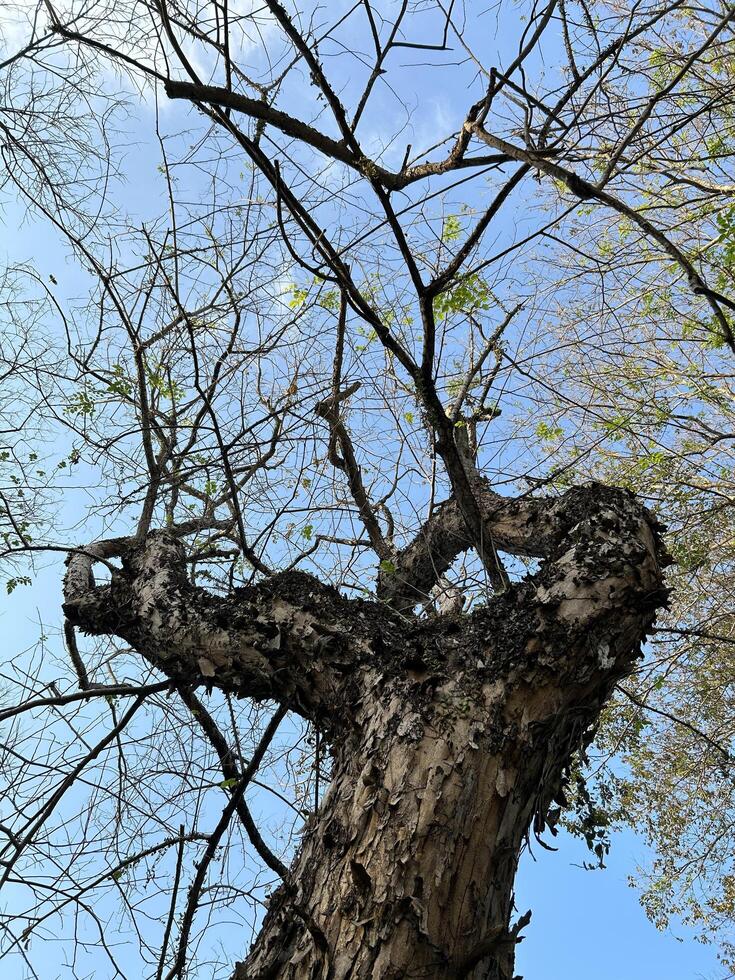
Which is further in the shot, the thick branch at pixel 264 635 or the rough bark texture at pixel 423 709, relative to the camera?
the thick branch at pixel 264 635

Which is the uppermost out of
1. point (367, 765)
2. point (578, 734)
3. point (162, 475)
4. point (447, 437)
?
point (162, 475)

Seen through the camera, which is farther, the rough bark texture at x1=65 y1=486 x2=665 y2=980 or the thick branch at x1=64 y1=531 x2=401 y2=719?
the thick branch at x1=64 y1=531 x2=401 y2=719

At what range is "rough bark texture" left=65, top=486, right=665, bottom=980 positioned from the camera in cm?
183

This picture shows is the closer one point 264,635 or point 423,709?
point 423,709

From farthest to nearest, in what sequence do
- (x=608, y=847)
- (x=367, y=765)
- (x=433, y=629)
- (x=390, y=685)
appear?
(x=608, y=847) < (x=433, y=629) < (x=390, y=685) < (x=367, y=765)

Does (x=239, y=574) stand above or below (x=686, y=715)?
below

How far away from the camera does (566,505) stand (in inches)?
111

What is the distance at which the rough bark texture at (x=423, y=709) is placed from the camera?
1.83m

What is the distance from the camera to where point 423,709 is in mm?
2119

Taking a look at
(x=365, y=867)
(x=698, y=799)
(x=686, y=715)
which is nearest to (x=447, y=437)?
(x=365, y=867)

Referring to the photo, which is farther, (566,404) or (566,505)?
(566,404)

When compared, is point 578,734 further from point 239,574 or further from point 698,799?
point 698,799

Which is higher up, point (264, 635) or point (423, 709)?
point (264, 635)

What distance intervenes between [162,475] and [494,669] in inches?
93.9
